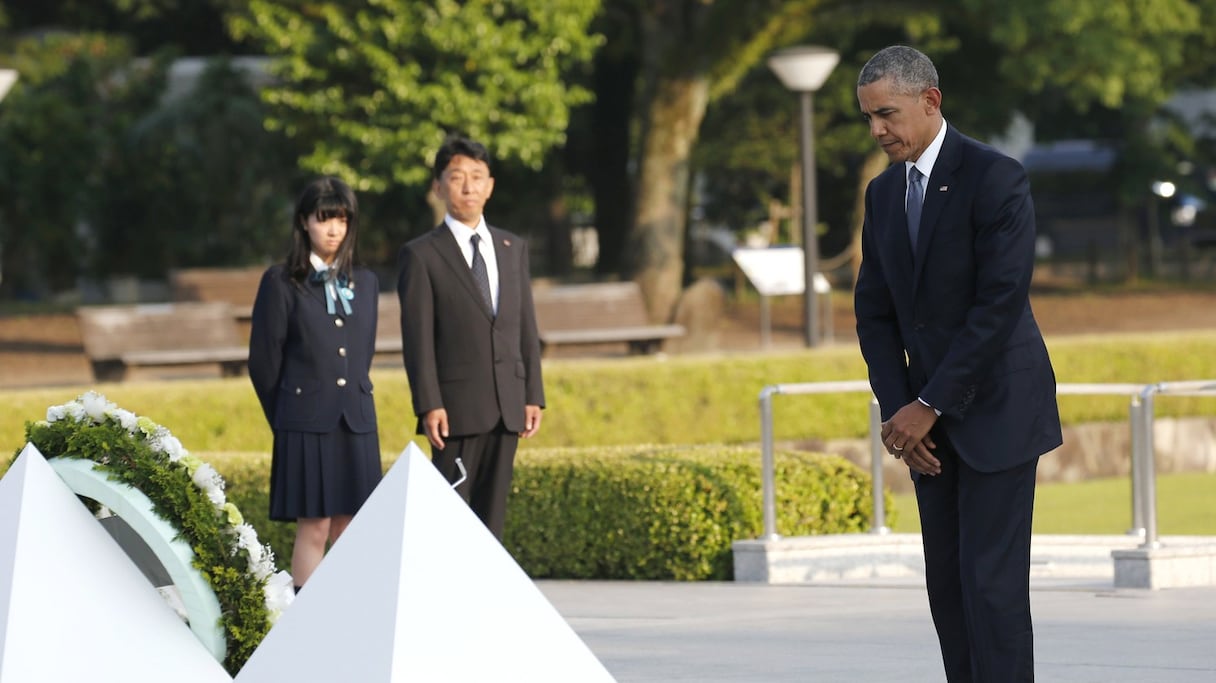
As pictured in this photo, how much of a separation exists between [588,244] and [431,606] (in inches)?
1787

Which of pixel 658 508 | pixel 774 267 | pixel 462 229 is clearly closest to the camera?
pixel 462 229

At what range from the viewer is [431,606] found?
3914 millimetres

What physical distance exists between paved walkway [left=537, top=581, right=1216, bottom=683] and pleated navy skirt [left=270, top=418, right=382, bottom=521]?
3.45 feet

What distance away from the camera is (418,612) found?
3.90 m

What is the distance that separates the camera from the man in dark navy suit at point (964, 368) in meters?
4.57

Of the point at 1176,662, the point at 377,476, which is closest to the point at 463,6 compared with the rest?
the point at 377,476

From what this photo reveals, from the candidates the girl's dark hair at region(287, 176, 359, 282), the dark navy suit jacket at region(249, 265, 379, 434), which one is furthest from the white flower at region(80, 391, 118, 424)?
the girl's dark hair at region(287, 176, 359, 282)

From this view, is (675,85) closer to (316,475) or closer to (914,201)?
(316,475)

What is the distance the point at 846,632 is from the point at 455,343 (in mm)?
1799

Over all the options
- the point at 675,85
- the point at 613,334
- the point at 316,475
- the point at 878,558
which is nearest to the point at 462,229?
the point at 316,475

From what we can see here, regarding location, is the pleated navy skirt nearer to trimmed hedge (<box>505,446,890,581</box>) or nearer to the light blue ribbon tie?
the light blue ribbon tie

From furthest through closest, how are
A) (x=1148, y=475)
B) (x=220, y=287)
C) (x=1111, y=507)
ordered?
(x=220, y=287) < (x=1111, y=507) < (x=1148, y=475)

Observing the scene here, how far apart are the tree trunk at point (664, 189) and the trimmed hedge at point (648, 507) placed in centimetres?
1454

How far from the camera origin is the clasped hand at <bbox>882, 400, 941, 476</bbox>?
15.1 ft
